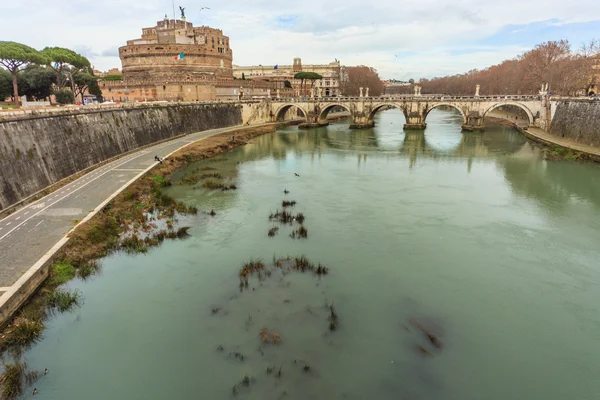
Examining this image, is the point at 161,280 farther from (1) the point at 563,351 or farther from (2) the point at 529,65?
(2) the point at 529,65

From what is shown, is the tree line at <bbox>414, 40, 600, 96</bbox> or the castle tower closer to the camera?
the tree line at <bbox>414, 40, 600, 96</bbox>

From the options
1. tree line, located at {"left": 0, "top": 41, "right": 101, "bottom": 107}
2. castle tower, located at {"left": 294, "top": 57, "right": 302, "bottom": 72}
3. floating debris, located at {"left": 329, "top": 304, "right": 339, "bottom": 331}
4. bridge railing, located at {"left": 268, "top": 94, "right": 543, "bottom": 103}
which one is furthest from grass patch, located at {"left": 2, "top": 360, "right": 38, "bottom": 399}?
castle tower, located at {"left": 294, "top": 57, "right": 302, "bottom": 72}

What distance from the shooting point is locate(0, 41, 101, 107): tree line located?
27.2 meters

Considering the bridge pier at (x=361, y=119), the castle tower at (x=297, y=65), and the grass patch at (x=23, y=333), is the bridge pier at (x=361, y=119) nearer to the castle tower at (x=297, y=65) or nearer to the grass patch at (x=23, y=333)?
the grass patch at (x=23, y=333)

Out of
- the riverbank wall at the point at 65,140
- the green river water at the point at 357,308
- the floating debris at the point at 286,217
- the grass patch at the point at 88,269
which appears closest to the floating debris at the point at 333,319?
the green river water at the point at 357,308

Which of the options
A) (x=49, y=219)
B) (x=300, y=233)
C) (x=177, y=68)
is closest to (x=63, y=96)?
(x=177, y=68)

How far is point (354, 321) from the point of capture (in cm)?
912

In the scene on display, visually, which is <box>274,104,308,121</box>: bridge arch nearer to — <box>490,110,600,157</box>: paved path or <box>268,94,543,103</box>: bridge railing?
<box>268,94,543,103</box>: bridge railing

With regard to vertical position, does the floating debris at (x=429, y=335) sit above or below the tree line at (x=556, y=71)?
below

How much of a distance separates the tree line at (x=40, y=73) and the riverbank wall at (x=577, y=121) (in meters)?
41.5

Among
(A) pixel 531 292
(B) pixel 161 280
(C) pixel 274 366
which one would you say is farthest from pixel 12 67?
(A) pixel 531 292

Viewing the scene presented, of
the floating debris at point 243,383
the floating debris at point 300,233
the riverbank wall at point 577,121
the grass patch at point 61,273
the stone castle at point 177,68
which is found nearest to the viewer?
the floating debris at point 243,383

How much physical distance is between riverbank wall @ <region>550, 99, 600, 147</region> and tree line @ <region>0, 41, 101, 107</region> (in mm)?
41491

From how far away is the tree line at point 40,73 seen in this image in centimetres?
2716
